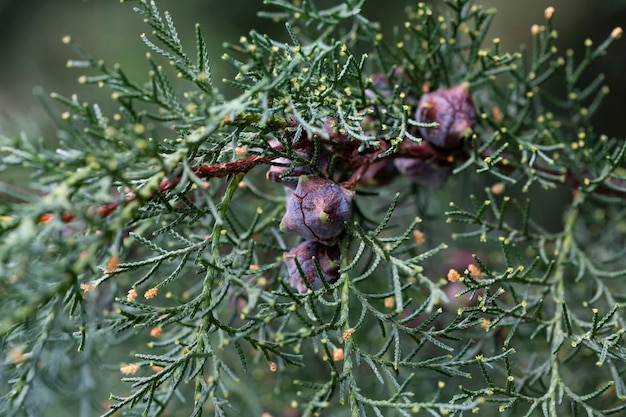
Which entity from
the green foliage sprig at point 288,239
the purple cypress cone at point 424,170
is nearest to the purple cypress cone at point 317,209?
the green foliage sprig at point 288,239

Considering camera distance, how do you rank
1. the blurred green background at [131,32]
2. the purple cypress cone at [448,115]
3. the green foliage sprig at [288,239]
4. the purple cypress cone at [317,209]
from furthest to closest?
the blurred green background at [131,32], the purple cypress cone at [448,115], the purple cypress cone at [317,209], the green foliage sprig at [288,239]

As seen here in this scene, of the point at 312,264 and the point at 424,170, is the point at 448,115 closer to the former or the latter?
the point at 424,170

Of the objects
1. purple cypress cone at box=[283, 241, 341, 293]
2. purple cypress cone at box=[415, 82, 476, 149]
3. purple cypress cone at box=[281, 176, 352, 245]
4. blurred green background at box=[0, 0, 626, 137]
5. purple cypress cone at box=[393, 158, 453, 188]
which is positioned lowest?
blurred green background at box=[0, 0, 626, 137]

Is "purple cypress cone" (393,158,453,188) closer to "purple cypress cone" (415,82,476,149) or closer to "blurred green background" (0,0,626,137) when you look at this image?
"purple cypress cone" (415,82,476,149)

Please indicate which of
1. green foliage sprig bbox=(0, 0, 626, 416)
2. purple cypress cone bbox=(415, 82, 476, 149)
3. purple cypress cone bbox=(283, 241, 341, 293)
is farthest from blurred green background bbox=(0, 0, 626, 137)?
purple cypress cone bbox=(283, 241, 341, 293)

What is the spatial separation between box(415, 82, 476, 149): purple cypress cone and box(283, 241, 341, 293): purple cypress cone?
0.39 m

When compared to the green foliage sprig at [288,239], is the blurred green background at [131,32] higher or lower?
lower

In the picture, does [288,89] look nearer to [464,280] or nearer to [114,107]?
[464,280]

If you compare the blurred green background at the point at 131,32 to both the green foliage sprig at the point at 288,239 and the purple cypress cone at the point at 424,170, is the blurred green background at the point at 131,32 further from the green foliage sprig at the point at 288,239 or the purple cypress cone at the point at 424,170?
the purple cypress cone at the point at 424,170

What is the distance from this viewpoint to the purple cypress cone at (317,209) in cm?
117

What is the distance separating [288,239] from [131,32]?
83.3 inches

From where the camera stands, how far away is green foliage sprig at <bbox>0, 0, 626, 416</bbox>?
977mm

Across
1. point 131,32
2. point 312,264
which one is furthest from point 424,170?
point 131,32

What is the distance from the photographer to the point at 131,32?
3.35 meters
